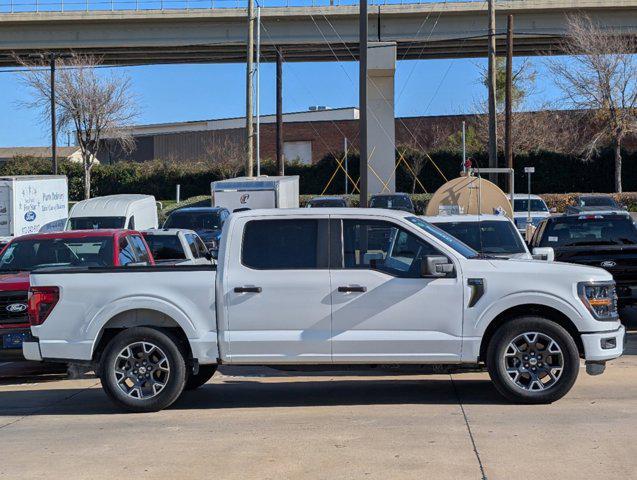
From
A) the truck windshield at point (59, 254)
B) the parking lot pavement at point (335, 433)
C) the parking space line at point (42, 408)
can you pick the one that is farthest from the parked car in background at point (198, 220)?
the parking lot pavement at point (335, 433)

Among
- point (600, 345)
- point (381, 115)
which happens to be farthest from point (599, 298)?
point (381, 115)

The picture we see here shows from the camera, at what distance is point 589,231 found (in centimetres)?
1475

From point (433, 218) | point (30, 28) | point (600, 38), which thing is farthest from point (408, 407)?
point (30, 28)

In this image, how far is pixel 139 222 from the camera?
27.1 m

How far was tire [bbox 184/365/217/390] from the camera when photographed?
10.1 m

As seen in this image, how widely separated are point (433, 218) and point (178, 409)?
23.3 feet

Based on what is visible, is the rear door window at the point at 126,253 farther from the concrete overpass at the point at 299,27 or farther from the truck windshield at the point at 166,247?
the concrete overpass at the point at 299,27

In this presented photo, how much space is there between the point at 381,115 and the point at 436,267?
114ft

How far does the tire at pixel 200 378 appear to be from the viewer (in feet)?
33.1

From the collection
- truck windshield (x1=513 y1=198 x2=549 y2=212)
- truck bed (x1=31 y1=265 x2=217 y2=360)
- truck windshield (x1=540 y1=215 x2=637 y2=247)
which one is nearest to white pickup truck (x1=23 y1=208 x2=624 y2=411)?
truck bed (x1=31 y1=265 x2=217 y2=360)

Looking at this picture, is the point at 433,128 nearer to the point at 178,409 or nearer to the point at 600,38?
the point at 600,38

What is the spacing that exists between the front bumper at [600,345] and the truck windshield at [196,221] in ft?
62.8

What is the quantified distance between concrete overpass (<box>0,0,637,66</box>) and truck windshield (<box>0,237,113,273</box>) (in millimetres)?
37342

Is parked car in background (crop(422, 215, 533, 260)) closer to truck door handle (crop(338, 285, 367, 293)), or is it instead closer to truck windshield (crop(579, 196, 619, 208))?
truck door handle (crop(338, 285, 367, 293))
